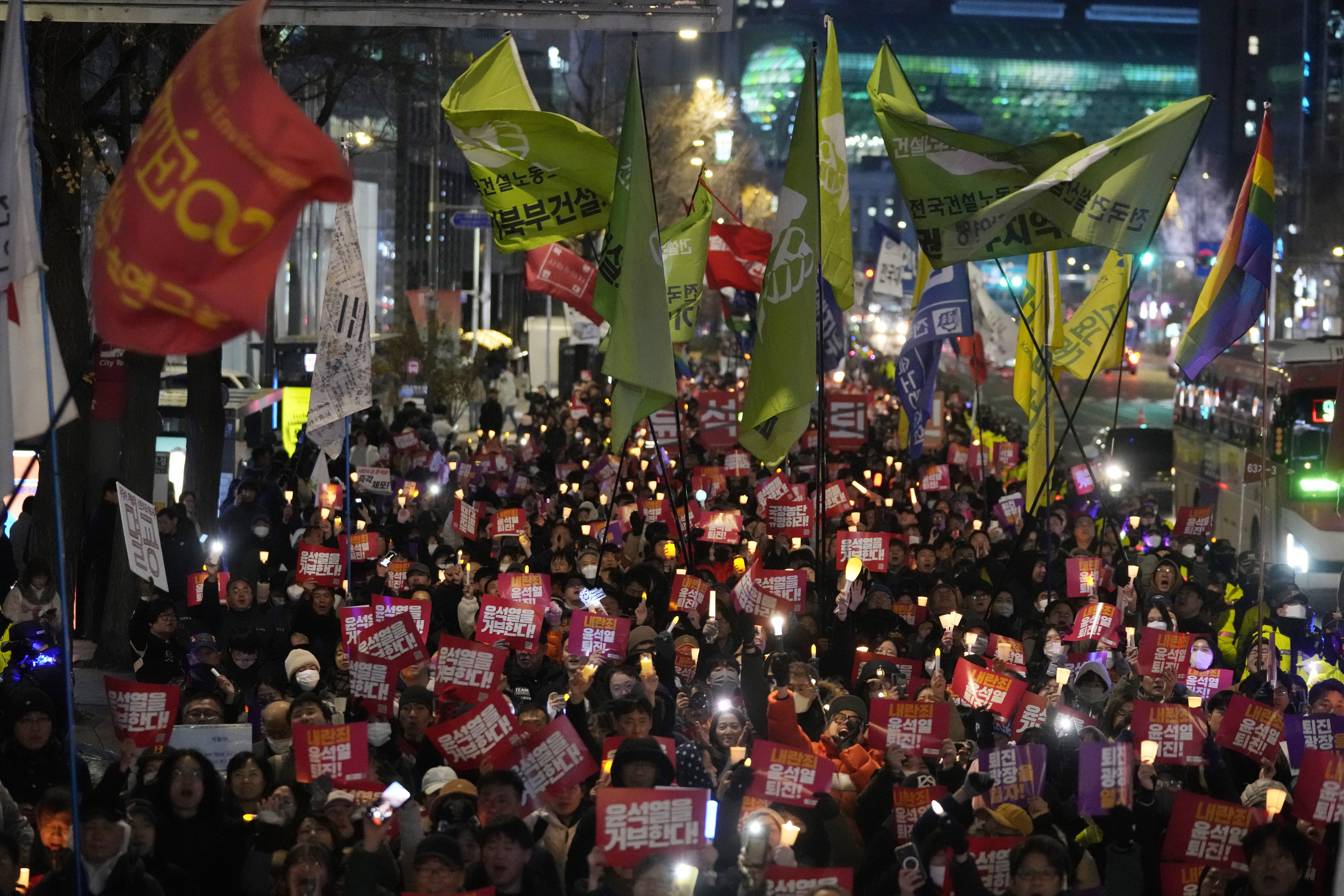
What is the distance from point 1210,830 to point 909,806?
1.24 m

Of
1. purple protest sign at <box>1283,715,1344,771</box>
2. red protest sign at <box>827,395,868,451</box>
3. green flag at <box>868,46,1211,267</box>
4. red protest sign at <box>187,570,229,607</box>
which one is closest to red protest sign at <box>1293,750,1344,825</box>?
purple protest sign at <box>1283,715,1344,771</box>

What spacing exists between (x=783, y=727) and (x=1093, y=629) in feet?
11.0

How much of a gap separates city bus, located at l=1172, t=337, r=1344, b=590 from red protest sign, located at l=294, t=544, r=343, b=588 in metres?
9.69

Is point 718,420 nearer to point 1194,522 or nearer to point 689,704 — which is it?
point 1194,522

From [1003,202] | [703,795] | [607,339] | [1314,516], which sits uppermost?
[1003,202]

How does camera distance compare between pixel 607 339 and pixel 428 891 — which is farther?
pixel 607 339

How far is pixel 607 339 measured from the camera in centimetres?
1160

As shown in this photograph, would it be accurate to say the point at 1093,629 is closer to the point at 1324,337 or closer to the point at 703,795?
the point at 703,795

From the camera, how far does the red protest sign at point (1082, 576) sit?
43.0ft

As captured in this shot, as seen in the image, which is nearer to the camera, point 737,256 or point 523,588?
point 523,588

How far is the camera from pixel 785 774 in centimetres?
733

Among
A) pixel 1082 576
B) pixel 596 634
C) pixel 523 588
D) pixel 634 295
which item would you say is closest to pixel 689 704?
pixel 596 634

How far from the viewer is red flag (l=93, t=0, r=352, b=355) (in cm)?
608

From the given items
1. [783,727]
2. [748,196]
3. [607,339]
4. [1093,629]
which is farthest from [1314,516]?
[748,196]
